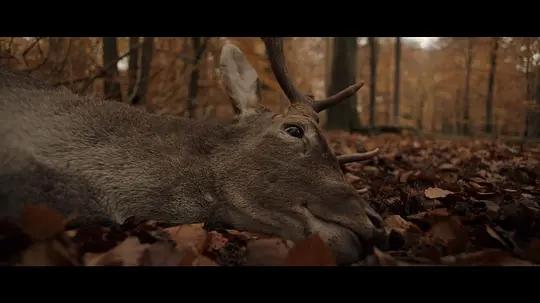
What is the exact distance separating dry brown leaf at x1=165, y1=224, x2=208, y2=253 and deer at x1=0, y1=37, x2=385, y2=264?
0.29m

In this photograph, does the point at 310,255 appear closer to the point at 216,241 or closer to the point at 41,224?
the point at 216,241

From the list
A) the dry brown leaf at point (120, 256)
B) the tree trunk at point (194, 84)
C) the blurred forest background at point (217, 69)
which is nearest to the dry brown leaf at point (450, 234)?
the dry brown leaf at point (120, 256)

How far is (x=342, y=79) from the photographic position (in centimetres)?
1284

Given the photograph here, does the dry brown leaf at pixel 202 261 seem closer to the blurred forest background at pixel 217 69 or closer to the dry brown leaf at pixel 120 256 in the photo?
the dry brown leaf at pixel 120 256

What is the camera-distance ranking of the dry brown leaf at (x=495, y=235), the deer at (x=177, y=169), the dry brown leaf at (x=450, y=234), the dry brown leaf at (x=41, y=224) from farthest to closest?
the deer at (x=177, y=169), the dry brown leaf at (x=495, y=235), the dry brown leaf at (x=450, y=234), the dry brown leaf at (x=41, y=224)

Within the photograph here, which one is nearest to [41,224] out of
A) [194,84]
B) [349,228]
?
[349,228]

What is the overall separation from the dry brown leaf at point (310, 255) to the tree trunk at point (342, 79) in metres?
11.0

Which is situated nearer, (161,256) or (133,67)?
(161,256)

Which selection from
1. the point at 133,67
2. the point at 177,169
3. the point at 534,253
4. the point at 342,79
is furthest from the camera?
the point at 342,79

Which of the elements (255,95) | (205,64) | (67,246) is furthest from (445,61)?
(67,246)

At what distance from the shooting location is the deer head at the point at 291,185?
2238 mm

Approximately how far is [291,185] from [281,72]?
1044 mm
